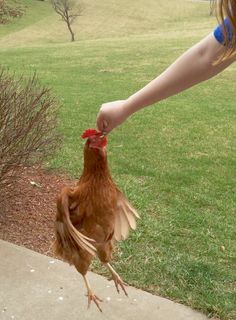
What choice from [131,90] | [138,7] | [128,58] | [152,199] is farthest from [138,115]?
[138,7]

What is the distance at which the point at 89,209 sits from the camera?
2.60 metres

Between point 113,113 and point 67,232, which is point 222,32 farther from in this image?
point 67,232

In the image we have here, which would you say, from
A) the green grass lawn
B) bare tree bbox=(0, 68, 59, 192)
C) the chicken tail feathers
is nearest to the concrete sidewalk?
the green grass lawn

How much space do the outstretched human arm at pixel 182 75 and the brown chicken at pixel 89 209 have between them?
12.4 inches

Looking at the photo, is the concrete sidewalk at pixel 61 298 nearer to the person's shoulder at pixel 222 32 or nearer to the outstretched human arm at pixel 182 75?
the outstretched human arm at pixel 182 75

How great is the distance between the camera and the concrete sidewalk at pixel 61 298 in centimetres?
323

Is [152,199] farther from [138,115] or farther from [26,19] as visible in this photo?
[26,19]

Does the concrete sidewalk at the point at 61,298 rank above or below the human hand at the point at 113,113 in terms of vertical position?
below

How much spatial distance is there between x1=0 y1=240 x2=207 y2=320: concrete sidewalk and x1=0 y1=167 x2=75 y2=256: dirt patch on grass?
347mm

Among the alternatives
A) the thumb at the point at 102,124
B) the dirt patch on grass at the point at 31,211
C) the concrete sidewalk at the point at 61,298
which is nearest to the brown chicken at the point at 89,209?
the thumb at the point at 102,124

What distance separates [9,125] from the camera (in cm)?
436

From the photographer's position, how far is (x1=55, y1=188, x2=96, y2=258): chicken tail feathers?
100.0 inches

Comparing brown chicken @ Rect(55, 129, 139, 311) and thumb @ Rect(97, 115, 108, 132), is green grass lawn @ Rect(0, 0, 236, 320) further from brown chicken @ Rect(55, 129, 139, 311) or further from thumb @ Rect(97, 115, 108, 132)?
thumb @ Rect(97, 115, 108, 132)

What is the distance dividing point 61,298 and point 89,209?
1083 mm
